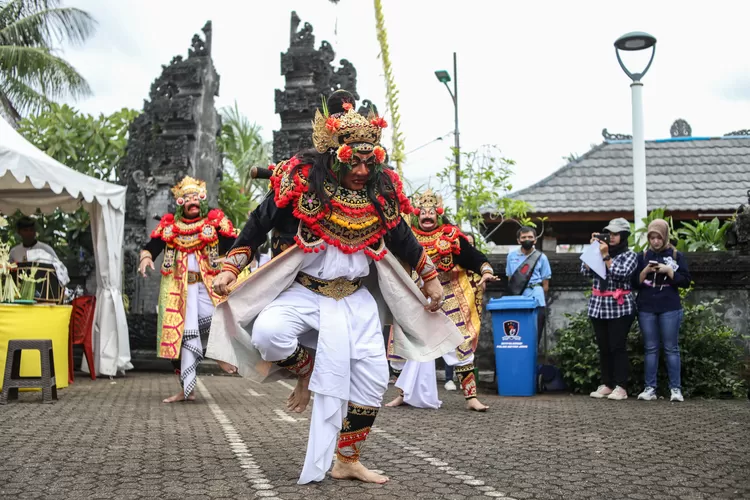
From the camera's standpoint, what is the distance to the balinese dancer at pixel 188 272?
332 inches

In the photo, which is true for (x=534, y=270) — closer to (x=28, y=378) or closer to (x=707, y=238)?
(x=707, y=238)

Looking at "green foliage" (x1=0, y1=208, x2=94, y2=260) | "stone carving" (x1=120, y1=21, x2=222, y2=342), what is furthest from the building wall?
"green foliage" (x1=0, y1=208, x2=94, y2=260)

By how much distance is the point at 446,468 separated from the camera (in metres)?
4.77

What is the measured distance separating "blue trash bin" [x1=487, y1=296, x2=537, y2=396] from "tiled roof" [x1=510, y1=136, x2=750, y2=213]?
6468mm

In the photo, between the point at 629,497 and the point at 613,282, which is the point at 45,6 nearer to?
the point at 613,282

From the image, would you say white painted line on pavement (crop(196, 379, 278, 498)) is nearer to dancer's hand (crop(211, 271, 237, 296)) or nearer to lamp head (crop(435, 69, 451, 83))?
dancer's hand (crop(211, 271, 237, 296))

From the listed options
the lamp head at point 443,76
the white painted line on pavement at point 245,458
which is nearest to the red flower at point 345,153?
the white painted line on pavement at point 245,458

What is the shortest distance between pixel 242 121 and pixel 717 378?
111 feet

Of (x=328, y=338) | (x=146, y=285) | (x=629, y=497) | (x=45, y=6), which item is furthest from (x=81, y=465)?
(x=45, y=6)

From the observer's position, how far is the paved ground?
4129mm

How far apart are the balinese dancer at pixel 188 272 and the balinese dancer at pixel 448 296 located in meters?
2.08

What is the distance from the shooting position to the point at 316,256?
464cm

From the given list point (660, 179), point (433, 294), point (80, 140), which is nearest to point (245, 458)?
point (433, 294)

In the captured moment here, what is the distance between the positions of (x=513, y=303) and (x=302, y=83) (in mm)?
6554
